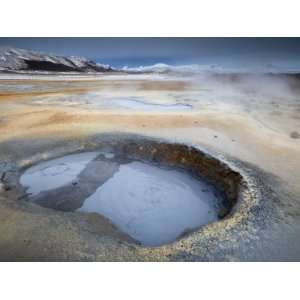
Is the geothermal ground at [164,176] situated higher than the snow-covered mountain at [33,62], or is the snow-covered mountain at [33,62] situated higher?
the snow-covered mountain at [33,62]

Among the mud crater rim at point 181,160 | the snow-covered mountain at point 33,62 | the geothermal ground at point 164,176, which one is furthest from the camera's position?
the snow-covered mountain at point 33,62

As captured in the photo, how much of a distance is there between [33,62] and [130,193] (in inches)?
2215

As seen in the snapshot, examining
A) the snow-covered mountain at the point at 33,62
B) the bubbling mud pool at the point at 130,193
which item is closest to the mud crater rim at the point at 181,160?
the bubbling mud pool at the point at 130,193

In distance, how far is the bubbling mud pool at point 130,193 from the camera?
4071 mm

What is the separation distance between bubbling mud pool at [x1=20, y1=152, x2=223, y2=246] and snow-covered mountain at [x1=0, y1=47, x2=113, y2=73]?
125ft

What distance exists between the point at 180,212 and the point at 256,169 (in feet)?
6.39

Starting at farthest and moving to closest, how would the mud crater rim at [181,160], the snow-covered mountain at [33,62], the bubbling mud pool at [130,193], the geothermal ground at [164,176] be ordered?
the snow-covered mountain at [33,62] → the mud crater rim at [181,160] → the bubbling mud pool at [130,193] → the geothermal ground at [164,176]

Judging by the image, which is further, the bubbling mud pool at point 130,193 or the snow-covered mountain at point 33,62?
the snow-covered mountain at point 33,62

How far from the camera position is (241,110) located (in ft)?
36.3

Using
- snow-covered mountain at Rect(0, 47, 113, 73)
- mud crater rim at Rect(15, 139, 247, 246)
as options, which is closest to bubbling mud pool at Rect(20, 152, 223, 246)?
mud crater rim at Rect(15, 139, 247, 246)

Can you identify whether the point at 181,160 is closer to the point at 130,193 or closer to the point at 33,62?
the point at 130,193

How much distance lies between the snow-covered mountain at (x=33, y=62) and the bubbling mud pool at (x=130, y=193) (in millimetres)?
38068

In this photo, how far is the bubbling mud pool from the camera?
4071 millimetres

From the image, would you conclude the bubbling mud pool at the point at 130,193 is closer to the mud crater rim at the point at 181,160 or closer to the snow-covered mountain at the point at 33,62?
the mud crater rim at the point at 181,160
